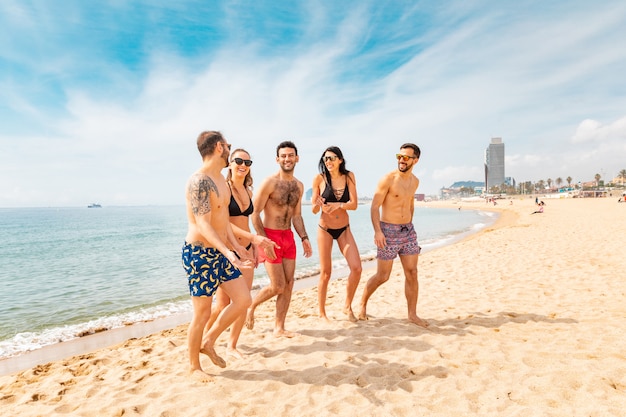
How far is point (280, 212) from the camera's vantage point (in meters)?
4.63

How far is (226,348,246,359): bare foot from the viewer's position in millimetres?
4173

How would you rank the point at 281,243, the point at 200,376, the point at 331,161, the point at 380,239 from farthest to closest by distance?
the point at 331,161, the point at 380,239, the point at 281,243, the point at 200,376

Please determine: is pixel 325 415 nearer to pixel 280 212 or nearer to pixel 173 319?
pixel 280 212

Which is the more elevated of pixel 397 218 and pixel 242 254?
pixel 397 218

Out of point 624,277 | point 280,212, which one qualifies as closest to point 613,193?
point 624,277

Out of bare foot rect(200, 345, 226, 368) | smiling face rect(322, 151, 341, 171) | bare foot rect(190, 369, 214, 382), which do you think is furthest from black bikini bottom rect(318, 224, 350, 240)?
bare foot rect(190, 369, 214, 382)

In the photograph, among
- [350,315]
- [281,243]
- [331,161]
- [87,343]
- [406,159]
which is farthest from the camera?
[87,343]

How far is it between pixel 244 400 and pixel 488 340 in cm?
309

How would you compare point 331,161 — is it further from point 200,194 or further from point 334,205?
point 200,194

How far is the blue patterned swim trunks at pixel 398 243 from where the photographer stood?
490 centimetres

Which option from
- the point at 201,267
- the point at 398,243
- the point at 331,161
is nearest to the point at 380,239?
the point at 398,243

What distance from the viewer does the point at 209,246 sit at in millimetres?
3270

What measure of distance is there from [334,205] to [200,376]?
2.68 m

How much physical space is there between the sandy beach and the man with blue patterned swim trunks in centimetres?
68
